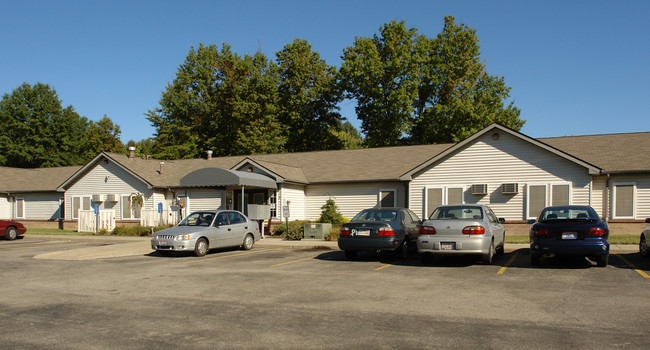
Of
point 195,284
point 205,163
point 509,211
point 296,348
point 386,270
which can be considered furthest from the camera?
point 205,163

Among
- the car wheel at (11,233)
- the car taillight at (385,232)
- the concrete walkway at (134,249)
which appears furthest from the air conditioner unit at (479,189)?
the car wheel at (11,233)

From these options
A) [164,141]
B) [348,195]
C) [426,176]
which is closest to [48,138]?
[164,141]

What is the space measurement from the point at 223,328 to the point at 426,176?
1937 cm

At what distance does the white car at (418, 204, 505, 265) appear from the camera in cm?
1285

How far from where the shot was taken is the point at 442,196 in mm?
24609

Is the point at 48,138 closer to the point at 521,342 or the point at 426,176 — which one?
the point at 426,176

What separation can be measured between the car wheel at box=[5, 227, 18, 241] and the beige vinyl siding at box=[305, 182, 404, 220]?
15.0 m

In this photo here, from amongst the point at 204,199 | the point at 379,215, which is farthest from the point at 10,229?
the point at 379,215

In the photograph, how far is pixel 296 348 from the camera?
233 inches

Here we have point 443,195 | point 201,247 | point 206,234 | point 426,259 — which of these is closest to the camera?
point 426,259

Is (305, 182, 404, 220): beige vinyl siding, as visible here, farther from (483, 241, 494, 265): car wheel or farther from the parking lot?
(483, 241, 494, 265): car wheel

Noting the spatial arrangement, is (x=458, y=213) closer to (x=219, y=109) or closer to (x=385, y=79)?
(x=385, y=79)

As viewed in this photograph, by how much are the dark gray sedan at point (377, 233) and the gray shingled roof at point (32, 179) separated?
1071 inches

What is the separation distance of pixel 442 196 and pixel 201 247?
12.7 meters
